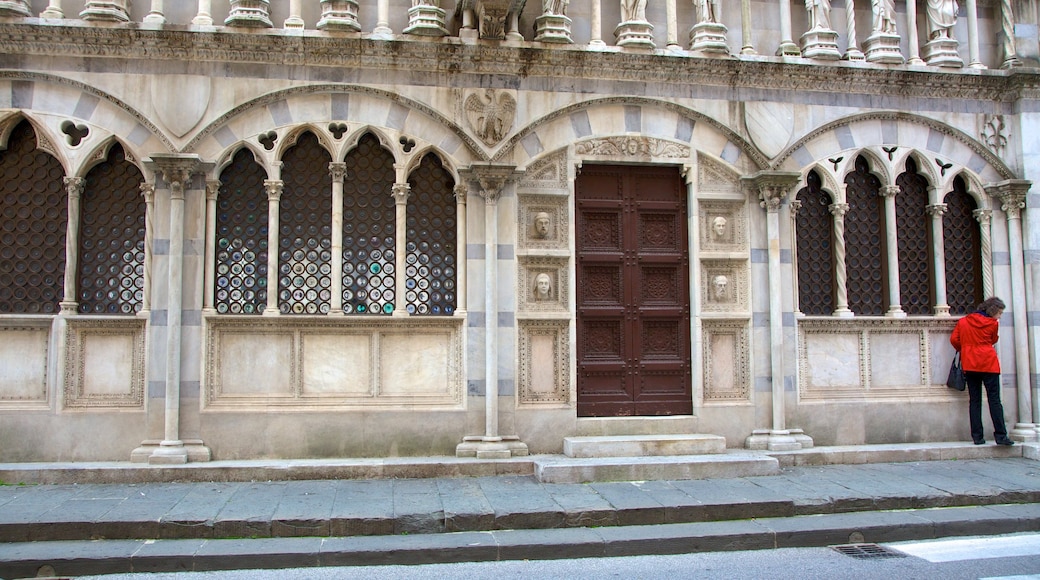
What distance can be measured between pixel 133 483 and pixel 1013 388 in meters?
11.4

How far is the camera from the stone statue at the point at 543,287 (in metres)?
9.68

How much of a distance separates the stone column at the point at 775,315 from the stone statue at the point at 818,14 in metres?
2.26

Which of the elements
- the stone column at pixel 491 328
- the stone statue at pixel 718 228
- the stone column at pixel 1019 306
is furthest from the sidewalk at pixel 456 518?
the stone statue at pixel 718 228

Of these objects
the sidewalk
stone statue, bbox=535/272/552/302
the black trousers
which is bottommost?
the sidewalk

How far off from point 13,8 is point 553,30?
6396 millimetres

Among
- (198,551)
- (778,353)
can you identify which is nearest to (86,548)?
(198,551)

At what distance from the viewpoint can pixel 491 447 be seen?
9.24 meters

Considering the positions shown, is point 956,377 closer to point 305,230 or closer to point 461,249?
point 461,249

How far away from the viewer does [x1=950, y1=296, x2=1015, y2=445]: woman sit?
10.1m

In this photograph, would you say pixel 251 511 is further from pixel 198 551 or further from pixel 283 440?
pixel 283 440

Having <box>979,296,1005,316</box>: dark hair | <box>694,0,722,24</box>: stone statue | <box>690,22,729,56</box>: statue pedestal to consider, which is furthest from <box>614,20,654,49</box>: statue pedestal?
<box>979,296,1005,316</box>: dark hair

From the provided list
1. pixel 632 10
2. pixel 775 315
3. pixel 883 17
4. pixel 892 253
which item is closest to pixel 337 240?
pixel 632 10

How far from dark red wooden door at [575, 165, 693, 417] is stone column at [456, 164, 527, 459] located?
3.61 ft

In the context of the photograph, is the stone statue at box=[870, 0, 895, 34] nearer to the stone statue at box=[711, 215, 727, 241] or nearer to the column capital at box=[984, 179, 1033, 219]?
the column capital at box=[984, 179, 1033, 219]
